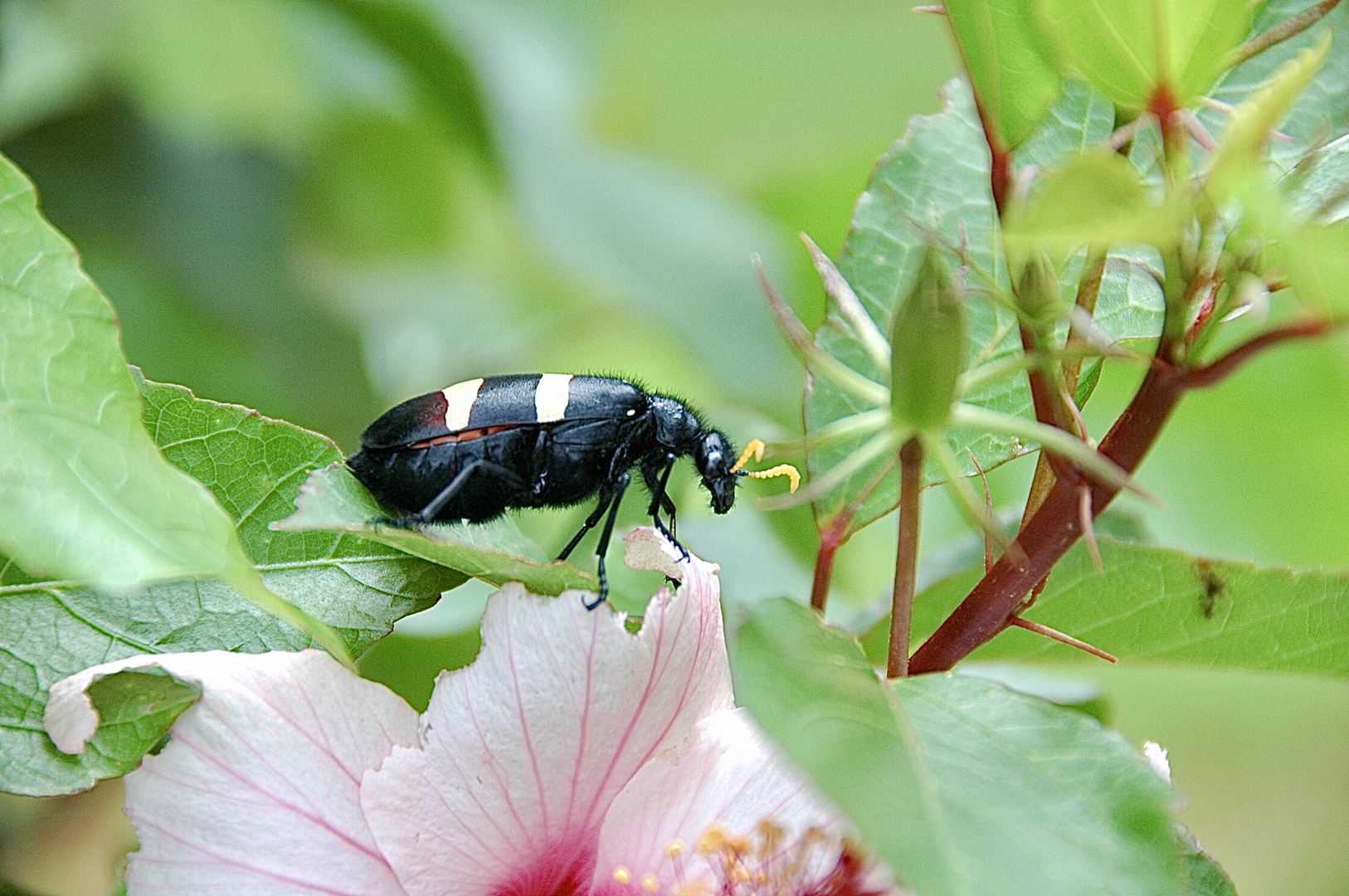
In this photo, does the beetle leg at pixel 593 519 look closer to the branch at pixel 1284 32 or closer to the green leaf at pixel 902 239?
the green leaf at pixel 902 239

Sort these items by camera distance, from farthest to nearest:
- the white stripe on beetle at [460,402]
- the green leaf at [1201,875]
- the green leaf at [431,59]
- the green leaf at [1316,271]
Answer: the green leaf at [431,59] → the white stripe on beetle at [460,402] → the green leaf at [1201,875] → the green leaf at [1316,271]

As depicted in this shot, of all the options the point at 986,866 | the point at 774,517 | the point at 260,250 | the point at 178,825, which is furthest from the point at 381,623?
the point at 260,250

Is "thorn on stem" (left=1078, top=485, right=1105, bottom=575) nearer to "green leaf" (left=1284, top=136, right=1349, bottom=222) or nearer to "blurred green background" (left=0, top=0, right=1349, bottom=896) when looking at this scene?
"green leaf" (left=1284, top=136, right=1349, bottom=222)

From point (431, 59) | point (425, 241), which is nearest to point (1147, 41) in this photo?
point (431, 59)

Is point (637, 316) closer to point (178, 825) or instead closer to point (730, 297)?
point (730, 297)

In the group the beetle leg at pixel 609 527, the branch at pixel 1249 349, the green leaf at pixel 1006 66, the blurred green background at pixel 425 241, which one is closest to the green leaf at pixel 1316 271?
the branch at pixel 1249 349

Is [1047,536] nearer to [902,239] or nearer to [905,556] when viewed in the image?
[905,556]

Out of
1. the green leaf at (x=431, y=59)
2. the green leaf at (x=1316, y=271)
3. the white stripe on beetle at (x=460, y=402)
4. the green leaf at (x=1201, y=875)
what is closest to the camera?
the green leaf at (x=1316, y=271)
